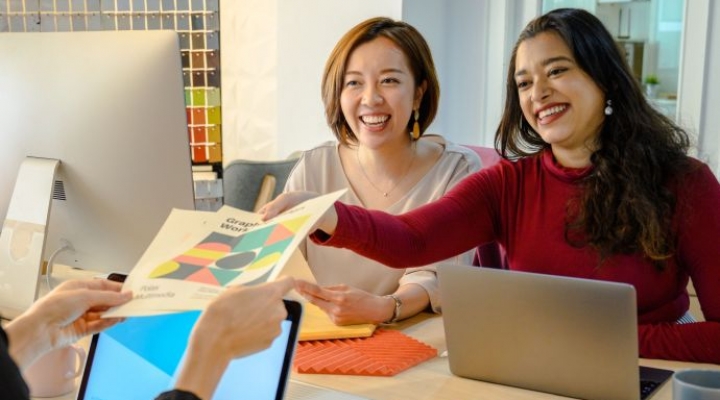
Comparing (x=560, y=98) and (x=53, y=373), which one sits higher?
(x=560, y=98)

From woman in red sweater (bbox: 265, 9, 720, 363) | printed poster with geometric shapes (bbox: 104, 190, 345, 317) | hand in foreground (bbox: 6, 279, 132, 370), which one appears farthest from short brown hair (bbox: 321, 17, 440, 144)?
hand in foreground (bbox: 6, 279, 132, 370)

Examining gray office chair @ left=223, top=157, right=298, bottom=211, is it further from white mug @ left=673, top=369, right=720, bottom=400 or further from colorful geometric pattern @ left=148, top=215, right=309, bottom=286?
white mug @ left=673, top=369, right=720, bottom=400

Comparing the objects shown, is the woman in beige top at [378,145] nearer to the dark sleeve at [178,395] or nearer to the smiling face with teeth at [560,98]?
the smiling face with teeth at [560,98]

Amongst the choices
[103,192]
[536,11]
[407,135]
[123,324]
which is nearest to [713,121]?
[536,11]

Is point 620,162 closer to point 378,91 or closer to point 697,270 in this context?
point 697,270

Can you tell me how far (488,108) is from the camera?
3.44m

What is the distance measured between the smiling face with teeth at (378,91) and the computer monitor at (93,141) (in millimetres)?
697

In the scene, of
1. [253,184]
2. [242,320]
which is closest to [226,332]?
[242,320]

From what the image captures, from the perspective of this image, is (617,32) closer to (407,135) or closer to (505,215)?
(407,135)

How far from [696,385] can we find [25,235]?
121cm

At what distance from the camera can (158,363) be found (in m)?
1.18

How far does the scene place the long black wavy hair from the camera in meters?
1.69

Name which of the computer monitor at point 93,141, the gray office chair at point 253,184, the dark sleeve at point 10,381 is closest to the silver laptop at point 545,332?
the computer monitor at point 93,141

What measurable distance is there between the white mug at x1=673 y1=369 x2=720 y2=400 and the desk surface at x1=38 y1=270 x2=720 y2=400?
0.70ft
